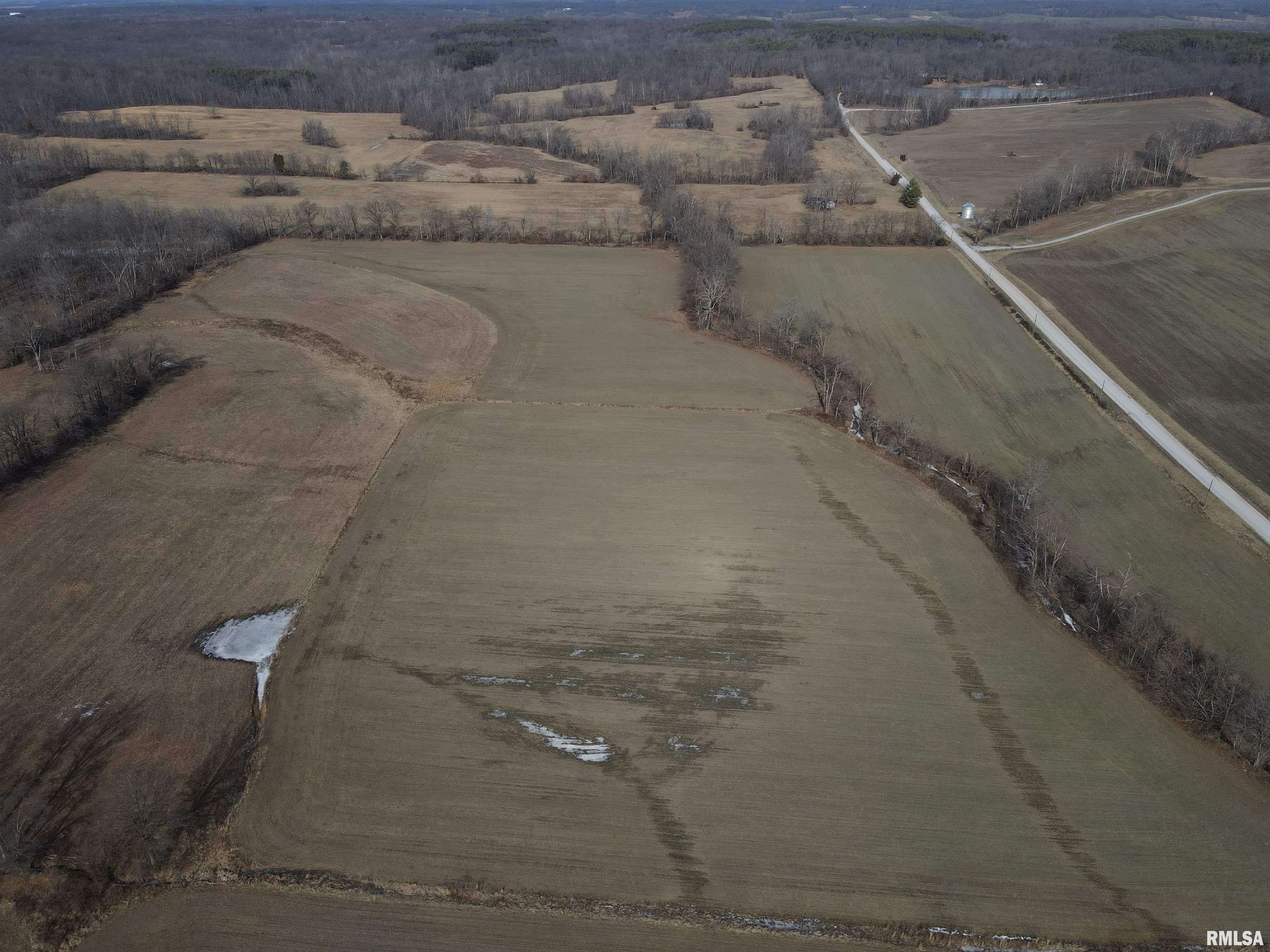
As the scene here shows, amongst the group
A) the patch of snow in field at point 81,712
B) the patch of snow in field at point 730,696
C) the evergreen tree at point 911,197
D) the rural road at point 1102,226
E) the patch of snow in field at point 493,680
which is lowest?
the patch of snow in field at point 730,696

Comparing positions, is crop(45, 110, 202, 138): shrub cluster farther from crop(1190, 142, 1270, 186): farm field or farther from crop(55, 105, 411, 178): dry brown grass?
crop(1190, 142, 1270, 186): farm field

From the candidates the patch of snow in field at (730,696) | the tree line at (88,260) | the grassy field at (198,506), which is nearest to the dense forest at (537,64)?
the tree line at (88,260)

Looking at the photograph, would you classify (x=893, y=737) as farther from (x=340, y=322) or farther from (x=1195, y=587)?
(x=340, y=322)

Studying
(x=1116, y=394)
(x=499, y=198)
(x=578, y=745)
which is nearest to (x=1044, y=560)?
(x=1116, y=394)

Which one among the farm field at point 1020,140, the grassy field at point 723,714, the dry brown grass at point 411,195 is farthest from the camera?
the farm field at point 1020,140

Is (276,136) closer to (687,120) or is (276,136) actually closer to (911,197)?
(687,120)

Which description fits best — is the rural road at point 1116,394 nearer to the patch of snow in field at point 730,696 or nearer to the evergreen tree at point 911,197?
the evergreen tree at point 911,197

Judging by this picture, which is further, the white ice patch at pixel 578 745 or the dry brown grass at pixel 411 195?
the dry brown grass at pixel 411 195
